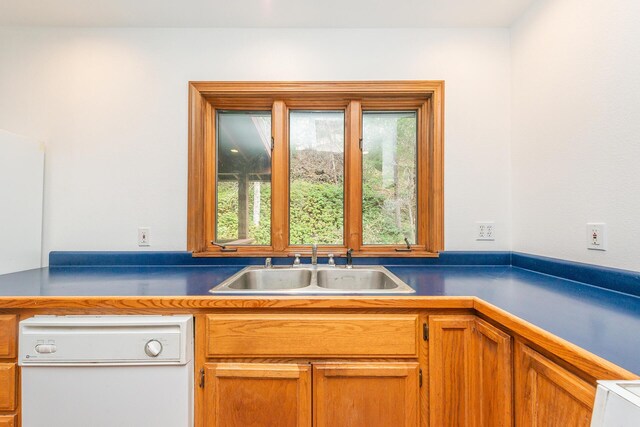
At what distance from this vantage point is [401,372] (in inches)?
45.2

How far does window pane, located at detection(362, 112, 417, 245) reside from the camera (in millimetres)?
1932

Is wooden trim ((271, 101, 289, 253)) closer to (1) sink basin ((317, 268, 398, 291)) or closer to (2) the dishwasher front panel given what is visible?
(1) sink basin ((317, 268, 398, 291))

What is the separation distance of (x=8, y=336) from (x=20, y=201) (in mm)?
875

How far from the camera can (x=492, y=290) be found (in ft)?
4.06

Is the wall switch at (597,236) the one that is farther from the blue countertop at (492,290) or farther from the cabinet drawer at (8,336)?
the cabinet drawer at (8,336)

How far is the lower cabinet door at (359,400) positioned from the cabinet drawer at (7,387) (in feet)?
3.58

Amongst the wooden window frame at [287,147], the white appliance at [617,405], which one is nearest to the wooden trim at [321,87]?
the wooden window frame at [287,147]

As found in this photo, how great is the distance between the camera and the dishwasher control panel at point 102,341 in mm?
1081

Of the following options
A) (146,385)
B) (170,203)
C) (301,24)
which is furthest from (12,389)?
(301,24)

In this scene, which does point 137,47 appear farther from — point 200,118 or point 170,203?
point 170,203

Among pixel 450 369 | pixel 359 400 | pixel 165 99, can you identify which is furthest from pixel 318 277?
pixel 165 99

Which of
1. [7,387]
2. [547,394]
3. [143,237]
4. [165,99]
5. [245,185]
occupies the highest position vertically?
[165,99]

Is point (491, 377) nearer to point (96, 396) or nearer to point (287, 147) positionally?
point (96, 396)

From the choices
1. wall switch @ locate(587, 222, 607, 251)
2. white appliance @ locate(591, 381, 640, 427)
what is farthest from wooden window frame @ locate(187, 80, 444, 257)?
white appliance @ locate(591, 381, 640, 427)
